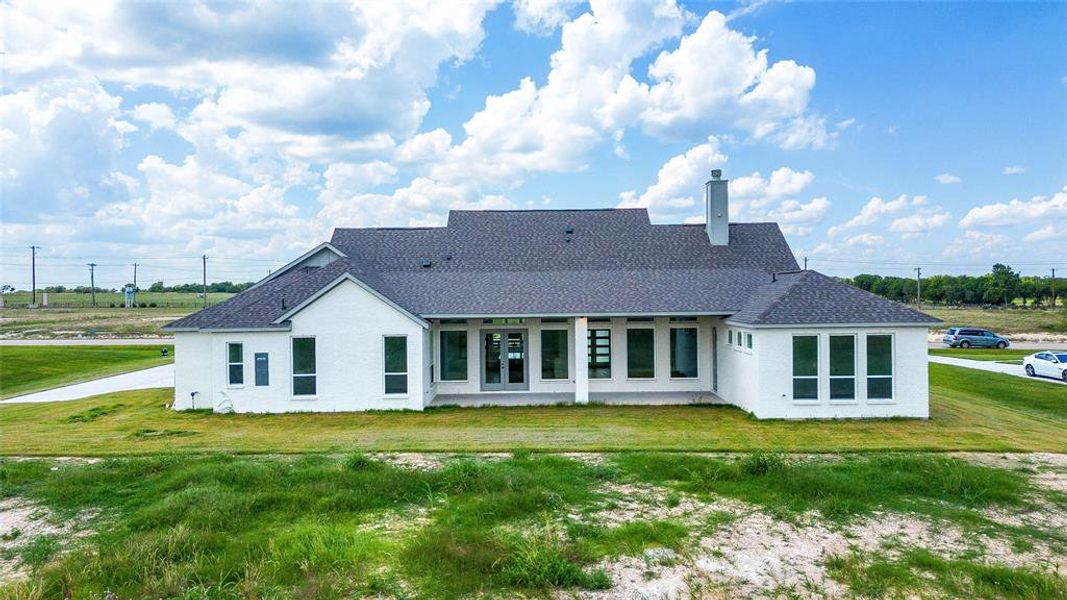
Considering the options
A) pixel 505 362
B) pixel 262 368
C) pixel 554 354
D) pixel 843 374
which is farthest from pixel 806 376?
pixel 262 368

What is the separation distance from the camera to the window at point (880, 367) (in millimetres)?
14102

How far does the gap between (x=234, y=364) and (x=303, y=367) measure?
75.3 inches

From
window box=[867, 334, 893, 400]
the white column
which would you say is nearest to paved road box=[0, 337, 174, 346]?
the white column

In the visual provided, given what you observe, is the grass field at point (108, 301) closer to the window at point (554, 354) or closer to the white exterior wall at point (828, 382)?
the window at point (554, 354)

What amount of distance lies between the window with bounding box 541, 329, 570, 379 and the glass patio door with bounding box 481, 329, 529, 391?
62cm

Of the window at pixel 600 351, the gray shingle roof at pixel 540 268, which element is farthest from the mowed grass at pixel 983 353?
the window at pixel 600 351

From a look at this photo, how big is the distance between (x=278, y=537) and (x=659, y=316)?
12.5 metres

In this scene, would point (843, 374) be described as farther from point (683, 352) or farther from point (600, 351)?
point (600, 351)

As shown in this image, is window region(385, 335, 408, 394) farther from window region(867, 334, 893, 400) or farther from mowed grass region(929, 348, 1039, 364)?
mowed grass region(929, 348, 1039, 364)

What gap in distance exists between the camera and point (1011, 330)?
157 ft

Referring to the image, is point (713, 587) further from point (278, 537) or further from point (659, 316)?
point (659, 316)

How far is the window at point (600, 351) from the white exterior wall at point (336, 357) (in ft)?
17.4

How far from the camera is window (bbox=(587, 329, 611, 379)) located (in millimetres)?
17719

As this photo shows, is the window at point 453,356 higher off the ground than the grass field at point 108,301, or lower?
lower
